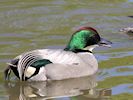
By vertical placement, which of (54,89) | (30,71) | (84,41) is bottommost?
(54,89)

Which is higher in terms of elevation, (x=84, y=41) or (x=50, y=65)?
(x=84, y=41)

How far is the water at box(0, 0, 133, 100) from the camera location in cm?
1022

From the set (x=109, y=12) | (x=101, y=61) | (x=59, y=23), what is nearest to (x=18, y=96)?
(x=101, y=61)

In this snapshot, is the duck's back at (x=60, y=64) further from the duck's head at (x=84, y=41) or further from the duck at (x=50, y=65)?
the duck's head at (x=84, y=41)

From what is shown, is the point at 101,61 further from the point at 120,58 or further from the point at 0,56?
the point at 0,56

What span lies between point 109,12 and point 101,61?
3.75 metres

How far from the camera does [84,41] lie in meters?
11.4

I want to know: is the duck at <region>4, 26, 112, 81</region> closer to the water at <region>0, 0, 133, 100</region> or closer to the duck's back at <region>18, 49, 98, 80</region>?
the duck's back at <region>18, 49, 98, 80</region>

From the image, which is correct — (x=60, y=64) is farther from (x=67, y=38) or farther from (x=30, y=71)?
(x=67, y=38)

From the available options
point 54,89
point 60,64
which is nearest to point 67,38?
point 60,64

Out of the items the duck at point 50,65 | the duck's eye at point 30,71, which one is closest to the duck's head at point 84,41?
the duck at point 50,65

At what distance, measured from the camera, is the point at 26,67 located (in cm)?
1057

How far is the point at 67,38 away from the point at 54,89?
3046 millimetres

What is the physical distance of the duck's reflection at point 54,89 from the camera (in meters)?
10.1
